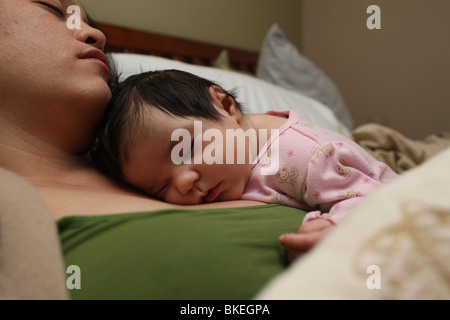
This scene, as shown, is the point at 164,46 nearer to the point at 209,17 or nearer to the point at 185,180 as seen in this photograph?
the point at 209,17

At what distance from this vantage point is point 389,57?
97.2 inches

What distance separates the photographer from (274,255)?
0.49 meters

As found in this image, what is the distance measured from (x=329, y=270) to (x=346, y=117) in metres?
2.05

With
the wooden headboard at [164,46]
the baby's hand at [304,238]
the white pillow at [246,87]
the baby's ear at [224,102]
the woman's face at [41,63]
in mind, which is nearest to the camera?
the baby's hand at [304,238]

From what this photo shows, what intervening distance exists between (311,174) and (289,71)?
1.53 metres

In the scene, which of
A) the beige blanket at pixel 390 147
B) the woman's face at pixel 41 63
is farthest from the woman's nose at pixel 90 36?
the beige blanket at pixel 390 147

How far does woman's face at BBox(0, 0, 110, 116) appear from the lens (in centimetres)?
68

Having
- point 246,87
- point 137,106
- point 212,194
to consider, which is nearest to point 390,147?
point 246,87

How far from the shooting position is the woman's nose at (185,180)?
2.28 feet

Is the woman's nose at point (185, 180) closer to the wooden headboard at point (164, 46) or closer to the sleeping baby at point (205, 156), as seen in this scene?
the sleeping baby at point (205, 156)

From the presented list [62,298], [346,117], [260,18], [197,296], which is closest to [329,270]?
[197,296]

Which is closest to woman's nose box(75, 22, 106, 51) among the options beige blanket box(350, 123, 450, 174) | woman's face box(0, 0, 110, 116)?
woman's face box(0, 0, 110, 116)

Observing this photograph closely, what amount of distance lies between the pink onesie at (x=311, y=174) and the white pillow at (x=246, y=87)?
0.51 meters

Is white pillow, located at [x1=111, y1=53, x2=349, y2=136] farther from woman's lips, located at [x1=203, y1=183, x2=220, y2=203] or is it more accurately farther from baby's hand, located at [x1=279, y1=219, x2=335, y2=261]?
baby's hand, located at [x1=279, y1=219, x2=335, y2=261]
